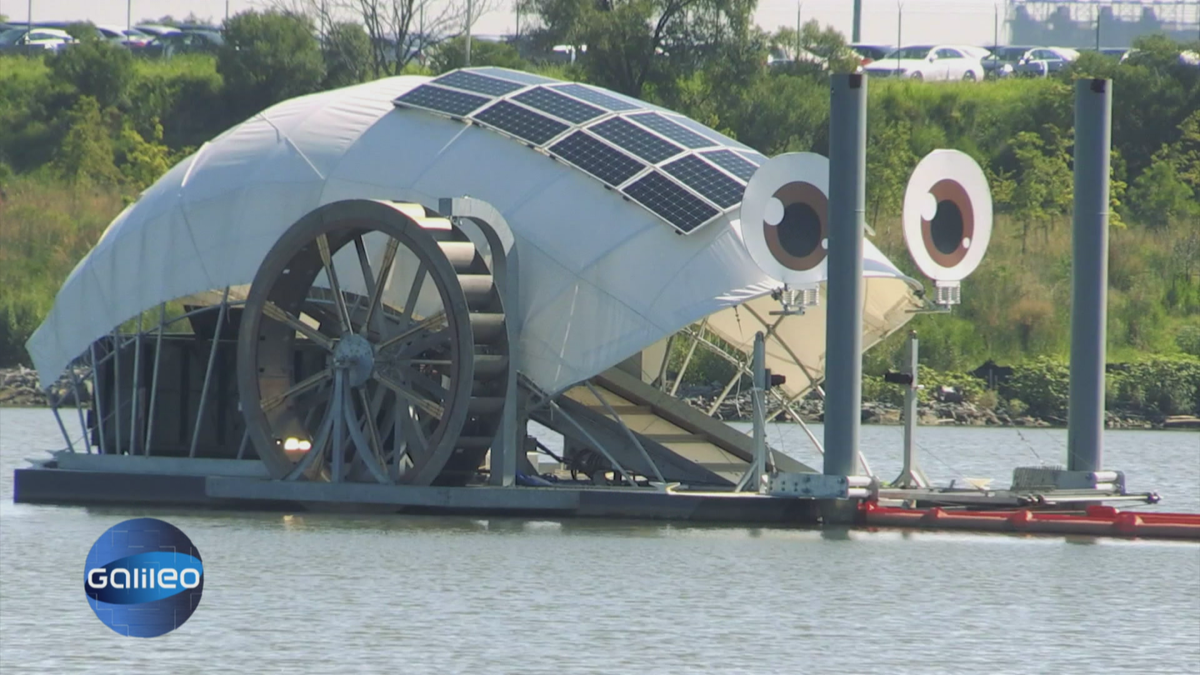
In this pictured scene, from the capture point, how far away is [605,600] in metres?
28.4

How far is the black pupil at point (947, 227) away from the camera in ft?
112

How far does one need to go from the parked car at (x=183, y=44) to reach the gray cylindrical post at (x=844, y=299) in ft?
213

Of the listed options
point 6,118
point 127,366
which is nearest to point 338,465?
point 127,366

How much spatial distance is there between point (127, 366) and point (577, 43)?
1740 inches

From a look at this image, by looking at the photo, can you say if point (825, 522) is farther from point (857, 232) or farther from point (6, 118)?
point (6, 118)

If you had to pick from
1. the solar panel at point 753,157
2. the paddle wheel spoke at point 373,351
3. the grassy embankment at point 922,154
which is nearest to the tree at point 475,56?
the grassy embankment at point 922,154

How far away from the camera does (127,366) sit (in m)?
39.4

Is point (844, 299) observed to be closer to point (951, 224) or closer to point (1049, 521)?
point (951, 224)

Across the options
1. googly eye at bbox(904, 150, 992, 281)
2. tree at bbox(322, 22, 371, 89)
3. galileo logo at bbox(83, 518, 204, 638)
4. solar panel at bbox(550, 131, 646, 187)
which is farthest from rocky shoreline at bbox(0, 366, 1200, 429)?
galileo logo at bbox(83, 518, 204, 638)

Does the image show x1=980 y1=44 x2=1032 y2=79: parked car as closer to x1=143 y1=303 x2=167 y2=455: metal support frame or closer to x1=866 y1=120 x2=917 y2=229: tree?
x1=866 y1=120 x2=917 y2=229: tree

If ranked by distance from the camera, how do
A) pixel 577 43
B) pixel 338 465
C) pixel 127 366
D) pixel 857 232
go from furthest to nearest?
pixel 577 43
pixel 127 366
pixel 338 465
pixel 857 232

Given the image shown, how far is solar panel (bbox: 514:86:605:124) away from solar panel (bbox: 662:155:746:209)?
1.87m

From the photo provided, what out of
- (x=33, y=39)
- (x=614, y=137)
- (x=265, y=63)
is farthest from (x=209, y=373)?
(x=33, y=39)

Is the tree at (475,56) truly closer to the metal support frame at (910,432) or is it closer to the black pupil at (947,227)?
the metal support frame at (910,432)
